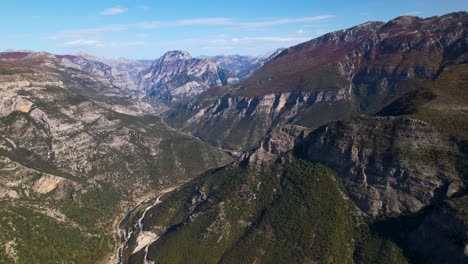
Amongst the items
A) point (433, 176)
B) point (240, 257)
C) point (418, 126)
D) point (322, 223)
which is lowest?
point (240, 257)

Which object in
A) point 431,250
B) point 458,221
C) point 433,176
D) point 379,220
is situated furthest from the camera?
point 379,220

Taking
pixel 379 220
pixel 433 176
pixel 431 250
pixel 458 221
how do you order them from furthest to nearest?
pixel 379 220 → pixel 433 176 → pixel 431 250 → pixel 458 221

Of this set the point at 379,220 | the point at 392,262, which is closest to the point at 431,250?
the point at 392,262

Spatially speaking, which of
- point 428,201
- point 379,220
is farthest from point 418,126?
point 379,220

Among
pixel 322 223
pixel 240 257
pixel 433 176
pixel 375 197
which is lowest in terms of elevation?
pixel 240 257

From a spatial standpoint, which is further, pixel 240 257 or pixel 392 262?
pixel 240 257

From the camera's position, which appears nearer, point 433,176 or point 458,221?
point 458,221

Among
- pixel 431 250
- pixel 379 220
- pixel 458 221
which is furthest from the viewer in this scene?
pixel 379 220

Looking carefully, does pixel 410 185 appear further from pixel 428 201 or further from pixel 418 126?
pixel 418 126

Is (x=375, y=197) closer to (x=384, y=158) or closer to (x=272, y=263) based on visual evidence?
(x=384, y=158)

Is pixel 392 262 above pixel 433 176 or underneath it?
underneath
